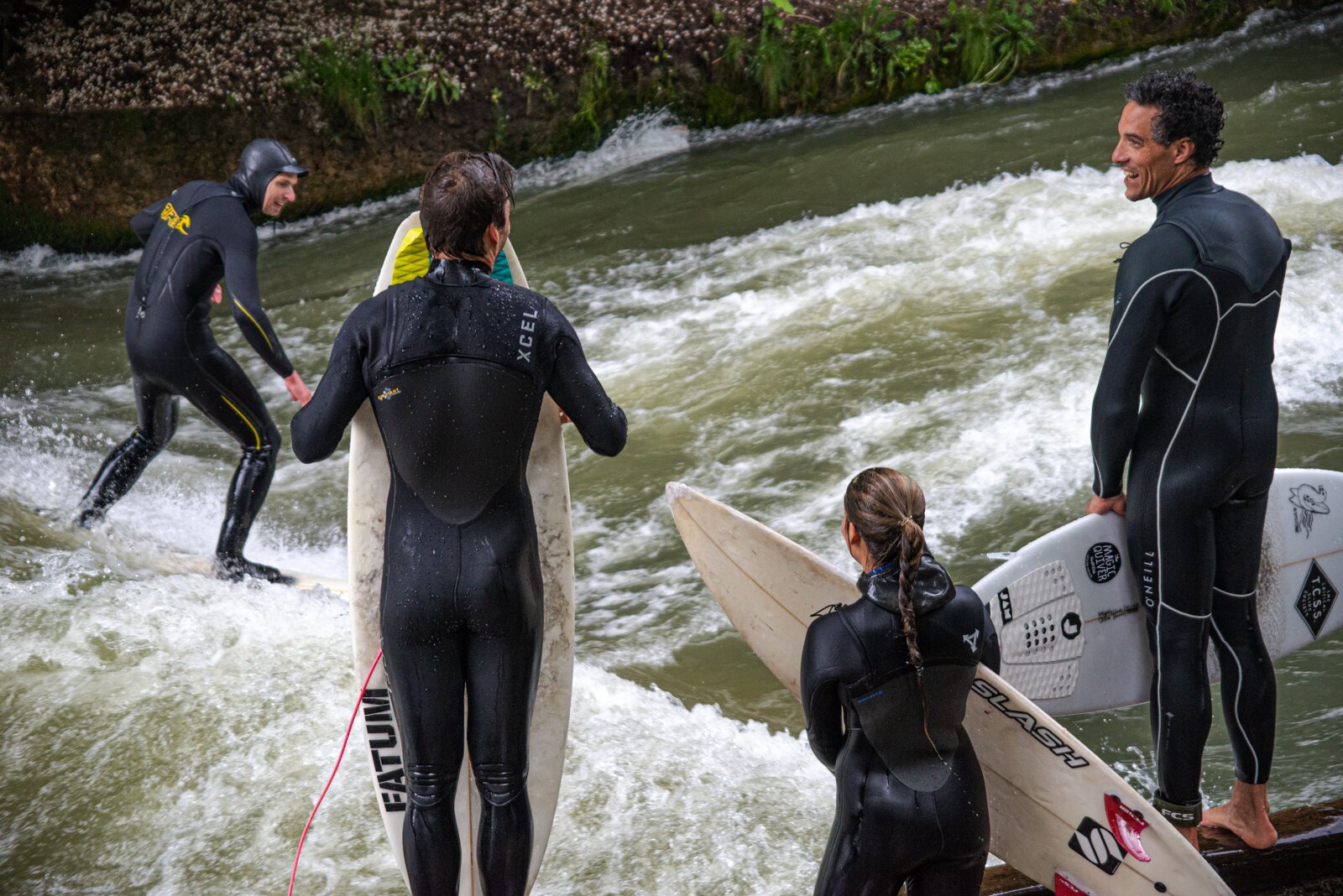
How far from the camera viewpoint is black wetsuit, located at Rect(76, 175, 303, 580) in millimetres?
4305

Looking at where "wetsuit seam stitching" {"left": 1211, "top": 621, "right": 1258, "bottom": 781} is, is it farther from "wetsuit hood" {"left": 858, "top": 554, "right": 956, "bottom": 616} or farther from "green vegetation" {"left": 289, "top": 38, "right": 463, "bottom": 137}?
"green vegetation" {"left": 289, "top": 38, "right": 463, "bottom": 137}

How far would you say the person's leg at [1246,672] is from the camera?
2.88 metres

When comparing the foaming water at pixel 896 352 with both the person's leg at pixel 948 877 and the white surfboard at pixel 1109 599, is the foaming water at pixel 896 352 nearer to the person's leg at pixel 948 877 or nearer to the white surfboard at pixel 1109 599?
the white surfboard at pixel 1109 599

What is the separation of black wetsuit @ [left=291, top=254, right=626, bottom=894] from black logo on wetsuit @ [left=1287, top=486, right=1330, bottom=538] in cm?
221

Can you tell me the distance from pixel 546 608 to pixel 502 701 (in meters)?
0.56

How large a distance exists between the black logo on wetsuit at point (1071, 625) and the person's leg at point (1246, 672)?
37 cm

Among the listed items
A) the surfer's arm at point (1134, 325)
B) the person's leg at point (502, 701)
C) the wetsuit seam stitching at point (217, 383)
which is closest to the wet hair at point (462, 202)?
the person's leg at point (502, 701)

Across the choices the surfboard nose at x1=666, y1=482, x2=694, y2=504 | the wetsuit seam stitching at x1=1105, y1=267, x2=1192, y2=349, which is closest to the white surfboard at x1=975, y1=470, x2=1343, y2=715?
the wetsuit seam stitching at x1=1105, y1=267, x2=1192, y2=349

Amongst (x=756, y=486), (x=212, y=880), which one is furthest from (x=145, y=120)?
(x=212, y=880)

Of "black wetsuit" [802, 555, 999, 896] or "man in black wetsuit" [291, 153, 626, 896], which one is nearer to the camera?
"black wetsuit" [802, 555, 999, 896]

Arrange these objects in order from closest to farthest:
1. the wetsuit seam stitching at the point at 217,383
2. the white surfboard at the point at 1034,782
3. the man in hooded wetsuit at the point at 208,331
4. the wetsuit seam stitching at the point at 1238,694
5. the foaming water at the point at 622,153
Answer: the white surfboard at the point at 1034,782
the wetsuit seam stitching at the point at 1238,694
the man in hooded wetsuit at the point at 208,331
the wetsuit seam stitching at the point at 217,383
the foaming water at the point at 622,153

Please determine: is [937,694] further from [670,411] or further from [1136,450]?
[670,411]

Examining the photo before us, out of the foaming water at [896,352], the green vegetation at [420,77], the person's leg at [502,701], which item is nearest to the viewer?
the person's leg at [502,701]

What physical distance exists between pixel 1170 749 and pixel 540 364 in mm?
1835
